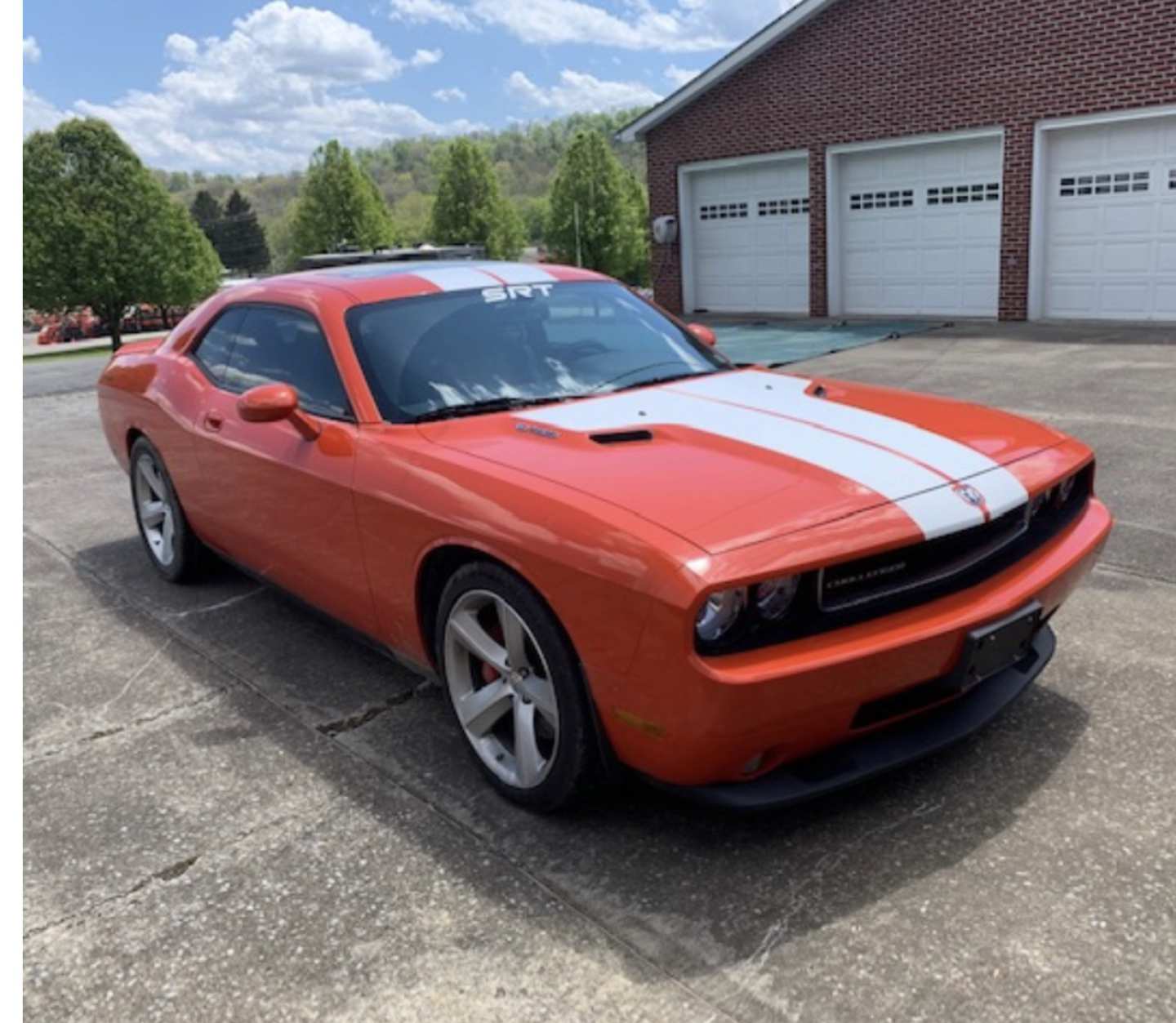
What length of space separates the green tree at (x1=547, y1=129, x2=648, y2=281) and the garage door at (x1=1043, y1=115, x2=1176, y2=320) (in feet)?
74.3

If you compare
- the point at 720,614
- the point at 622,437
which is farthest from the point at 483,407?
the point at 720,614

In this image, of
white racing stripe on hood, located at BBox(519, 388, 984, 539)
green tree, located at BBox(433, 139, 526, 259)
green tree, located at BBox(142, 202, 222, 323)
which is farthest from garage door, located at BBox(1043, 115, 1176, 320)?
green tree, located at BBox(433, 139, 526, 259)

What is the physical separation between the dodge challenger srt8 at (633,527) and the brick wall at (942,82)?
37.8 feet

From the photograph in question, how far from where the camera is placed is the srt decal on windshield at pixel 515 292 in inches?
155

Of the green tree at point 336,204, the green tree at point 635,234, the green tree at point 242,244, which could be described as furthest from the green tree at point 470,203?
the green tree at point 242,244

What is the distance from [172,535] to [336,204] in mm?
37459

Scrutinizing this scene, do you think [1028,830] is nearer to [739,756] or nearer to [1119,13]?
[739,756]

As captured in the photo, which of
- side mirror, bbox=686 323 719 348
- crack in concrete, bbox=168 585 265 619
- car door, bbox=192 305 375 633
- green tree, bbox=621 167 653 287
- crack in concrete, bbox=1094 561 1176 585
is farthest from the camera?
green tree, bbox=621 167 653 287

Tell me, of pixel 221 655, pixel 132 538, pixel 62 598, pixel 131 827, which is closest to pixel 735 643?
pixel 131 827

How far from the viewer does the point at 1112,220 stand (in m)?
13.6

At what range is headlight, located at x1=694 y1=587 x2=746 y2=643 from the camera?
240 cm

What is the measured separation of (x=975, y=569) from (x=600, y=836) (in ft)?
3.99

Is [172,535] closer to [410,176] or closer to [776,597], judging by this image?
[776,597]

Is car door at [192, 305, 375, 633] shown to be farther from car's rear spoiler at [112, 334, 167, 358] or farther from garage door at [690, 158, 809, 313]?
garage door at [690, 158, 809, 313]
